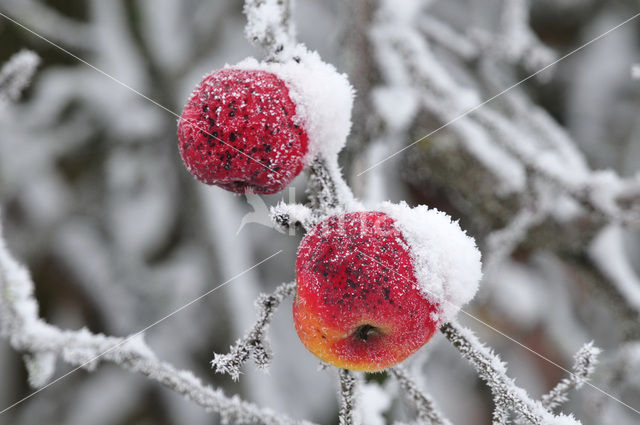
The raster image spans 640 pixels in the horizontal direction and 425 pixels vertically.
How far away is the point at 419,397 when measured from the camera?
63 cm

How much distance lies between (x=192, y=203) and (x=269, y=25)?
1219mm

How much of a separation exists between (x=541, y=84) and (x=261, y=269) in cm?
125

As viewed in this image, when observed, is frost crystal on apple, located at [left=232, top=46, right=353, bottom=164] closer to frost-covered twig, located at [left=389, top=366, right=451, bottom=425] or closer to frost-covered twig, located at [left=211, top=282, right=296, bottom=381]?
frost-covered twig, located at [left=211, top=282, right=296, bottom=381]

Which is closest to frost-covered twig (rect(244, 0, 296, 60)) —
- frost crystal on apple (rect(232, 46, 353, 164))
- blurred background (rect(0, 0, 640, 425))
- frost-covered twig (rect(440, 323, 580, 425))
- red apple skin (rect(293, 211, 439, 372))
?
frost crystal on apple (rect(232, 46, 353, 164))

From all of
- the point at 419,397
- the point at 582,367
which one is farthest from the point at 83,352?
the point at 582,367

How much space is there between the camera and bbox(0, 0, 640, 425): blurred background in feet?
5.51

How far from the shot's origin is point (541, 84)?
90.7 inches

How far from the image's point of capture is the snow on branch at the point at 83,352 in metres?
0.67

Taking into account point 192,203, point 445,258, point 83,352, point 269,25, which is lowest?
point 83,352

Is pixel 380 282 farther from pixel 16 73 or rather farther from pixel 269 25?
pixel 16 73

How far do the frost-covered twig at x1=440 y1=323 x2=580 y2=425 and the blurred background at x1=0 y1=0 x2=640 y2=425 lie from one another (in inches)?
38.4

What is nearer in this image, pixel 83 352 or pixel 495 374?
pixel 495 374

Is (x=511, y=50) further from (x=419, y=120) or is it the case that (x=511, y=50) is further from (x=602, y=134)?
(x=602, y=134)

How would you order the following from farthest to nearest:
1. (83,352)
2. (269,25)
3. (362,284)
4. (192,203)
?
1. (192,203)
2. (83,352)
3. (269,25)
4. (362,284)
